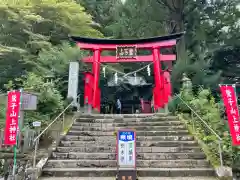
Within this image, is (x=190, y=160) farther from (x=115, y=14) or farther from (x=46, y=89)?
(x=115, y=14)

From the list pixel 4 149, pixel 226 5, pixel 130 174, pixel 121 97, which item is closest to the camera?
pixel 130 174

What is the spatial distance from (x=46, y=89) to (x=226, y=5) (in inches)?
491

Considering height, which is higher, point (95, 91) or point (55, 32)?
point (55, 32)

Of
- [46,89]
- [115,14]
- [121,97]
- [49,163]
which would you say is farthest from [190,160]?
[115,14]

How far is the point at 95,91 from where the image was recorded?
10875 mm

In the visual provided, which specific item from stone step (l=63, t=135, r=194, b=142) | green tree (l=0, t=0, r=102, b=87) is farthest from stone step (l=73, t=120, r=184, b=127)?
green tree (l=0, t=0, r=102, b=87)

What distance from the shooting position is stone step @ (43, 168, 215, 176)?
18.0ft

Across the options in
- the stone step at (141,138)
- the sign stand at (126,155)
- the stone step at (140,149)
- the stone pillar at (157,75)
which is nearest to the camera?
the sign stand at (126,155)

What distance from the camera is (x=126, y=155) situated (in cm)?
494

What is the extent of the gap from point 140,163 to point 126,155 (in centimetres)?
121

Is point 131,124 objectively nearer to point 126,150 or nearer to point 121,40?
point 126,150

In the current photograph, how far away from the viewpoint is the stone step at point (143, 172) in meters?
5.48

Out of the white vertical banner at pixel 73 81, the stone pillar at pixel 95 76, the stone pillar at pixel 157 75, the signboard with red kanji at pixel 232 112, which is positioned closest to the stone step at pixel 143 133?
the signboard with red kanji at pixel 232 112

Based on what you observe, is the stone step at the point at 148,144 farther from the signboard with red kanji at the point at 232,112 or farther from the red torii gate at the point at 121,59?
the red torii gate at the point at 121,59
